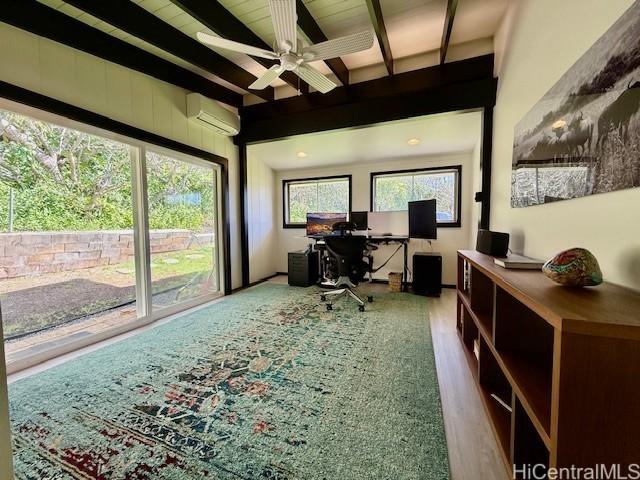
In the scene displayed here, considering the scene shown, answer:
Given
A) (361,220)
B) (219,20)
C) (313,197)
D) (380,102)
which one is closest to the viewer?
(219,20)

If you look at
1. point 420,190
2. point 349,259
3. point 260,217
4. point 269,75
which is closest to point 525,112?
point 269,75

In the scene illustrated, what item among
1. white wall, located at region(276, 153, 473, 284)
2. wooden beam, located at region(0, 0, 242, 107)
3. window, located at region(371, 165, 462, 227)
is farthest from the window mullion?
window, located at region(371, 165, 462, 227)

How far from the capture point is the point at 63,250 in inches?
85.1

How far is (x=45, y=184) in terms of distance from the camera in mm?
2051

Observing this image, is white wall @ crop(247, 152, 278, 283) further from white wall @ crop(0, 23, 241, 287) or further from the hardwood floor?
the hardwood floor

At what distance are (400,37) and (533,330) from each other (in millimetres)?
2691

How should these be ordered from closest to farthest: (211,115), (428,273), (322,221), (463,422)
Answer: (463,422) → (211,115) → (428,273) → (322,221)

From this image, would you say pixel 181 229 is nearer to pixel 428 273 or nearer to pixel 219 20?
pixel 219 20

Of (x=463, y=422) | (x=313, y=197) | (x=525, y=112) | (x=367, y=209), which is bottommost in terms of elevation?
(x=463, y=422)

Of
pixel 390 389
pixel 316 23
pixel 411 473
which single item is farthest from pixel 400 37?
pixel 411 473

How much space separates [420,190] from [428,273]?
4.70ft

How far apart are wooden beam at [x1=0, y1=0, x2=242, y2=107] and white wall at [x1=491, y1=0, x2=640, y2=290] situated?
3133mm

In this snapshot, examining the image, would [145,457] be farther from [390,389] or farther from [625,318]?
[625,318]

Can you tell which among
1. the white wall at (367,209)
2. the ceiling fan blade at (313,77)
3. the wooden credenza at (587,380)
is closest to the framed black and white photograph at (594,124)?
the wooden credenza at (587,380)
